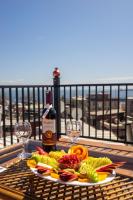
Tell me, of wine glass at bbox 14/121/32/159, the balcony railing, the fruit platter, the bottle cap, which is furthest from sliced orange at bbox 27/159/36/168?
the bottle cap

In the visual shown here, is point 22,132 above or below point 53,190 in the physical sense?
above

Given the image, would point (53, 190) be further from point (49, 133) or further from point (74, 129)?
point (74, 129)

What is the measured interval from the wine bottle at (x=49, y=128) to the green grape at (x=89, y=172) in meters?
0.36

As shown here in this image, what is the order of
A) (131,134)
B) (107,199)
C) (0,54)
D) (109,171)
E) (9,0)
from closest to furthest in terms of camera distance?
(107,199), (109,171), (131,134), (9,0), (0,54)

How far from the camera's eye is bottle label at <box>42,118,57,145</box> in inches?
48.8

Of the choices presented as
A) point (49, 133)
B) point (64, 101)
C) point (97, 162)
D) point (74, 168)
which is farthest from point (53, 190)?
point (64, 101)

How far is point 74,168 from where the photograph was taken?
36.3 inches

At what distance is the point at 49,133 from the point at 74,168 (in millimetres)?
362

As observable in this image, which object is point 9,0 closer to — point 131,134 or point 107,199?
point 131,134

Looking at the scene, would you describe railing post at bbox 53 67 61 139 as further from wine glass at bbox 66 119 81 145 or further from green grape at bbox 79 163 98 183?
green grape at bbox 79 163 98 183

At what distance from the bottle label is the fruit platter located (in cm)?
19

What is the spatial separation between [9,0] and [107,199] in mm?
9583

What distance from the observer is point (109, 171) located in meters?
Result: 0.91

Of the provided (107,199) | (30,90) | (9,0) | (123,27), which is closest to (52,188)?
(107,199)
